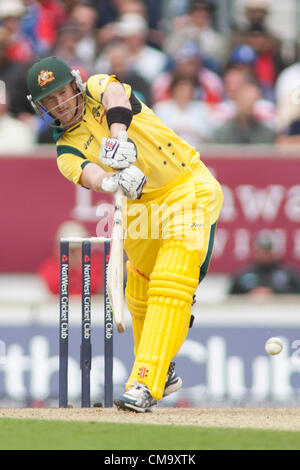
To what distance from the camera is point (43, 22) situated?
1365cm

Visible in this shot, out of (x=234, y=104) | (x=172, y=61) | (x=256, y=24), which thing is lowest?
(x=234, y=104)

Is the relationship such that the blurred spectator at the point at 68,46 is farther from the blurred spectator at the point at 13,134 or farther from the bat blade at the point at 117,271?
the bat blade at the point at 117,271

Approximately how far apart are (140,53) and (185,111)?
1.58 m

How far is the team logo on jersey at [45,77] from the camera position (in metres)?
6.20

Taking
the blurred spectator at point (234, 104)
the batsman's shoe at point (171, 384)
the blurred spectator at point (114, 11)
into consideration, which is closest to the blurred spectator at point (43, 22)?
the blurred spectator at point (114, 11)

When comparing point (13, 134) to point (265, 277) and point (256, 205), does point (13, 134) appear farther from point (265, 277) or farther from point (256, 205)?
point (265, 277)

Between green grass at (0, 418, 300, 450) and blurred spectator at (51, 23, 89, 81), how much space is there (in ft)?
24.0

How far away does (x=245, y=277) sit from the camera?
10.6m

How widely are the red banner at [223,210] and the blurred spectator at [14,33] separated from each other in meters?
1.94

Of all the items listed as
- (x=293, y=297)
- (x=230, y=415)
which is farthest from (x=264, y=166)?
(x=230, y=415)

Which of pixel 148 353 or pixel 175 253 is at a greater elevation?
pixel 175 253

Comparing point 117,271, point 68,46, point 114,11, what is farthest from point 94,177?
point 114,11
